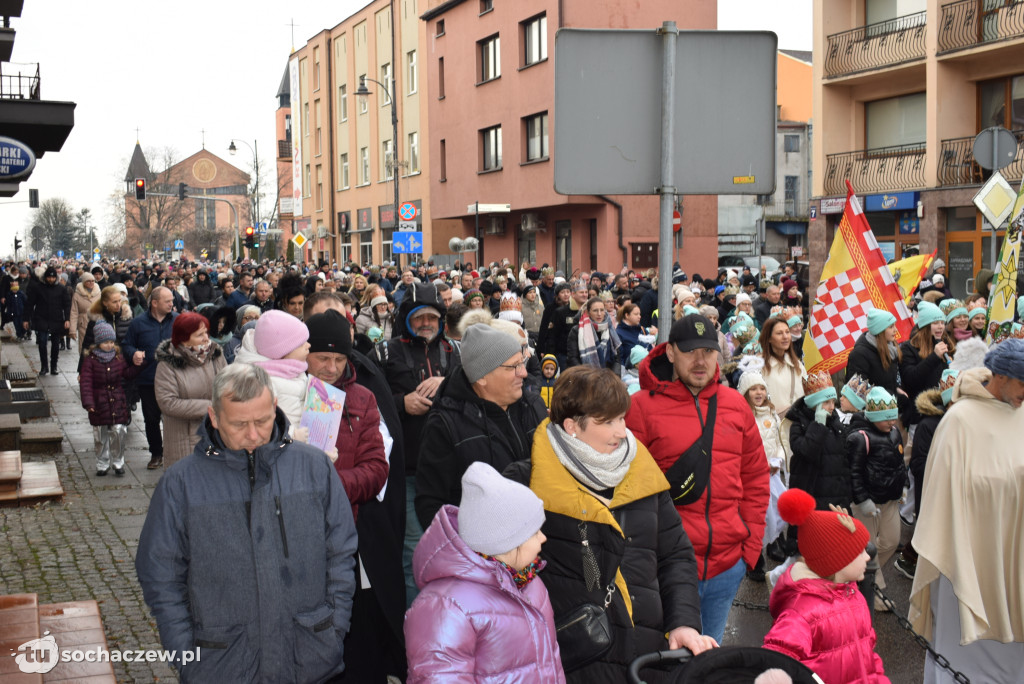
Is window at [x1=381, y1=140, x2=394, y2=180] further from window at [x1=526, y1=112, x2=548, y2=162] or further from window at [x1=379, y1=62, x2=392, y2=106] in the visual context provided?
window at [x1=526, y1=112, x2=548, y2=162]

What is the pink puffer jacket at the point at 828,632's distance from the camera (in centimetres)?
347

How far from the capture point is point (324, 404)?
4602 millimetres

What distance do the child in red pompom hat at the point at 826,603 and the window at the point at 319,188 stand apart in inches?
2285

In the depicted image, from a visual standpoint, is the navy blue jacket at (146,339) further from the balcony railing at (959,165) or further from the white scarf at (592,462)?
the balcony railing at (959,165)

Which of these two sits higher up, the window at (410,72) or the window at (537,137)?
the window at (410,72)

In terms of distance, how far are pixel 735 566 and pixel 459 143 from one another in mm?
36319

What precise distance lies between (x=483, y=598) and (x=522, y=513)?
0.28m

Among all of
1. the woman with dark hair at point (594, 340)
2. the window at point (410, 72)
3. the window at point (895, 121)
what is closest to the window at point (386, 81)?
the window at point (410, 72)

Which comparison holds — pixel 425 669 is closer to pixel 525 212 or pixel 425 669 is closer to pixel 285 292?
pixel 285 292

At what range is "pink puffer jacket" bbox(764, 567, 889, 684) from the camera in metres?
3.47

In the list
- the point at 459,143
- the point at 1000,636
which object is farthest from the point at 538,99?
the point at 1000,636

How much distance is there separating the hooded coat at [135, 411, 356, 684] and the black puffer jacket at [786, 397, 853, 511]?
425 centimetres

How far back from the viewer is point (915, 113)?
28109 mm

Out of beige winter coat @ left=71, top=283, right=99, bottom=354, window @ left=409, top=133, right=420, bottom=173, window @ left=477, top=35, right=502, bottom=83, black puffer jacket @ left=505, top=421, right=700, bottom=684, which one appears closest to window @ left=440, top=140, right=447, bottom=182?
window @ left=409, top=133, right=420, bottom=173
